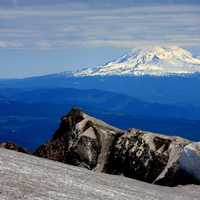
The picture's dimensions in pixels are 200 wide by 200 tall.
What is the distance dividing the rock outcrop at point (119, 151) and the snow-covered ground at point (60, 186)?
3.71m

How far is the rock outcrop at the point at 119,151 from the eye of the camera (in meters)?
34.2

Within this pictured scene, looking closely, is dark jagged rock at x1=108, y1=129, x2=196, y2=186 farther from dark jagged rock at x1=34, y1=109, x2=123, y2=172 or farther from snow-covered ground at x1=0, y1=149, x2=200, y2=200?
snow-covered ground at x1=0, y1=149, x2=200, y2=200

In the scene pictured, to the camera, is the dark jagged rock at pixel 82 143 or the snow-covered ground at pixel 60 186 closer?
the snow-covered ground at pixel 60 186

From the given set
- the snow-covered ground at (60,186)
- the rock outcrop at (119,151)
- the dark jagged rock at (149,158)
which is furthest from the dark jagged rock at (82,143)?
the snow-covered ground at (60,186)

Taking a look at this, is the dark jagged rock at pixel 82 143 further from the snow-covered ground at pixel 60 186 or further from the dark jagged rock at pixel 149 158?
the snow-covered ground at pixel 60 186

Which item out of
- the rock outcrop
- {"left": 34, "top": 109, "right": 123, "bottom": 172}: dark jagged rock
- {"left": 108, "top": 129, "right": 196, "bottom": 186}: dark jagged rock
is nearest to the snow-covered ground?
{"left": 108, "top": 129, "right": 196, "bottom": 186}: dark jagged rock

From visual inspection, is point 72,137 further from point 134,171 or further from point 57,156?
point 134,171

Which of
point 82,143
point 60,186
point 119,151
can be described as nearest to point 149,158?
point 119,151

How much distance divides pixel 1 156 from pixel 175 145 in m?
14.6

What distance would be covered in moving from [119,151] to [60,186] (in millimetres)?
16999

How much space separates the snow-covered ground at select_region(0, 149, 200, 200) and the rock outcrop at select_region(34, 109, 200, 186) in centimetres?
371

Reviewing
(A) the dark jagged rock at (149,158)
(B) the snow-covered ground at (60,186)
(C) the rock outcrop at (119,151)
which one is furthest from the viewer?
(C) the rock outcrop at (119,151)

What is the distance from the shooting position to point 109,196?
22.7 m

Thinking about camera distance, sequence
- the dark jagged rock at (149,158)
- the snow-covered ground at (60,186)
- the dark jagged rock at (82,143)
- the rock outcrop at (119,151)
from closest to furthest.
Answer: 1. the snow-covered ground at (60,186)
2. the dark jagged rock at (149,158)
3. the rock outcrop at (119,151)
4. the dark jagged rock at (82,143)
